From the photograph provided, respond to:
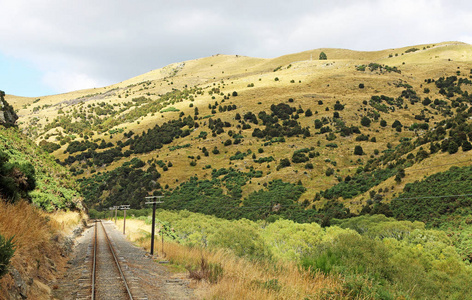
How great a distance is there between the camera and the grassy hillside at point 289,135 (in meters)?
49.0

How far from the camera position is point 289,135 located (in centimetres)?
7538

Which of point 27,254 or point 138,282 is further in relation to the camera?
point 138,282

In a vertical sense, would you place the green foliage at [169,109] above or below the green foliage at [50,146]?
above

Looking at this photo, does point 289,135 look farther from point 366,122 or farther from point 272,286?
point 272,286

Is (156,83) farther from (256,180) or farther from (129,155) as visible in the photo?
(256,180)

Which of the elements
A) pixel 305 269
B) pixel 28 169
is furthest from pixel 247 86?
pixel 305 269

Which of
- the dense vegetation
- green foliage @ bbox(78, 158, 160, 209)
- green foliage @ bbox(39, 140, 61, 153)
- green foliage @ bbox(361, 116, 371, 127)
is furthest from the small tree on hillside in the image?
green foliage @ bbox(39, 140, 61, 153)

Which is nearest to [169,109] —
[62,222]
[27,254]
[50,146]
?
[50,146]

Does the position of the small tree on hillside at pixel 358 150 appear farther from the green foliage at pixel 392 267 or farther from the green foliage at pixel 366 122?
the green foliage at pixel 392 267

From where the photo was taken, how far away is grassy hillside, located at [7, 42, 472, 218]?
161ft

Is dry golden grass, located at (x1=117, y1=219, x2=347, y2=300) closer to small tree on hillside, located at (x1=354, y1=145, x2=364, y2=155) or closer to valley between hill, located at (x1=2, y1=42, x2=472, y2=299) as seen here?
valley between hill, located at (x1=2, y1=42, x2=472, y2=299)

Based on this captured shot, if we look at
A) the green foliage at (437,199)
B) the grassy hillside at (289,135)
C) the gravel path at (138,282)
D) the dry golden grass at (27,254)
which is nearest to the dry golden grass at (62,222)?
the gravel path at (138,282)

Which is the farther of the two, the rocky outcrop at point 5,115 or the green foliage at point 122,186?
the green foliage at point 122,186

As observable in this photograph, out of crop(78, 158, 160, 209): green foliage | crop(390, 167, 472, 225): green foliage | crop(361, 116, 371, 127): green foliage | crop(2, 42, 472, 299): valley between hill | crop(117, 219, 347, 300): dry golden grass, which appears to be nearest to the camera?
crop(117, 219, 347, 300): dry golden grass
